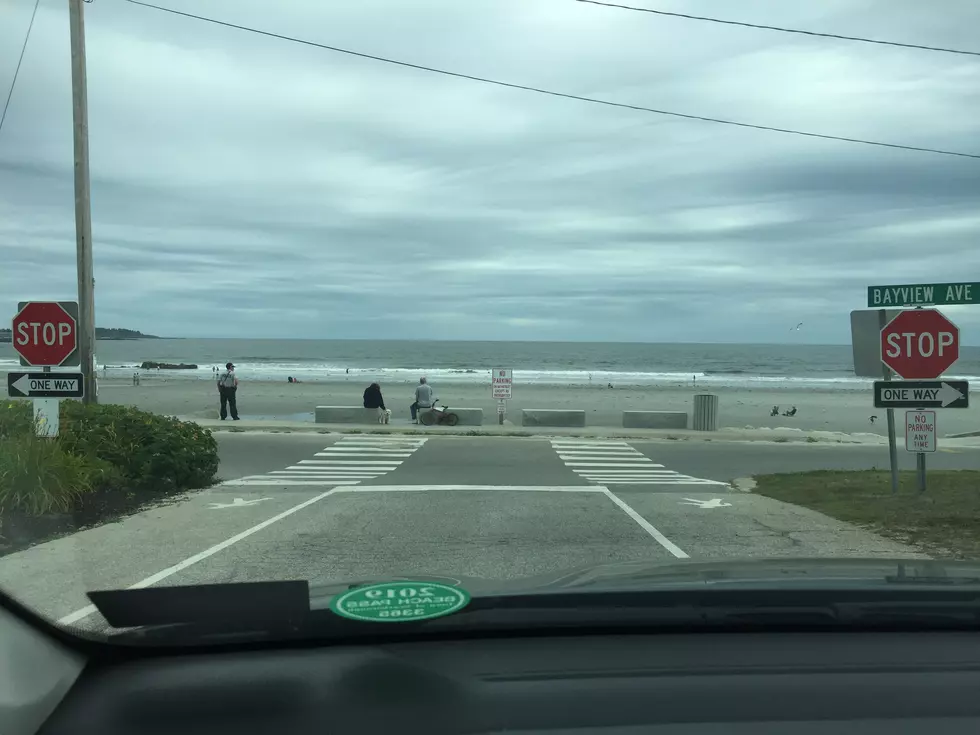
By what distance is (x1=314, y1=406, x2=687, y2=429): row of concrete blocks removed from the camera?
2725cm

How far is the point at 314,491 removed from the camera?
13.2 m

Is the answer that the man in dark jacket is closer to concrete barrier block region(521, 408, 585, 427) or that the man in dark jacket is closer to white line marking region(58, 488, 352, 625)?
concrete barrier block region(521, 408, 585, 427)

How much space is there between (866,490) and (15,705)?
12.6 meters

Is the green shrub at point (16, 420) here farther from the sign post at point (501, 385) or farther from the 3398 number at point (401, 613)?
the sign post at point (501, 385)

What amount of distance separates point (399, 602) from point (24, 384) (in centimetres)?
1014

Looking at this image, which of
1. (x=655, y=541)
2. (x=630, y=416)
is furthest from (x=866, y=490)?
(x=630, y=416)

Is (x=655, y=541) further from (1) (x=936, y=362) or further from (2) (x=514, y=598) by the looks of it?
(2) (x=514, y=598)

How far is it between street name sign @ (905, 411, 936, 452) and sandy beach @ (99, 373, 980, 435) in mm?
18772

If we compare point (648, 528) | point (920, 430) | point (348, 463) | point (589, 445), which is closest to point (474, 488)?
point (648, 528)

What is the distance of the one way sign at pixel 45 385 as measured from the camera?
11.2 meters

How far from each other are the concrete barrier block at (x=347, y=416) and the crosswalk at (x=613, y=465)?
728cm

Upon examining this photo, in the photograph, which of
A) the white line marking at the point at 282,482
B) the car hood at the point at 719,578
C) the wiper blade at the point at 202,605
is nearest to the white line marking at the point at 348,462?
the white line marking at the point at 282,482

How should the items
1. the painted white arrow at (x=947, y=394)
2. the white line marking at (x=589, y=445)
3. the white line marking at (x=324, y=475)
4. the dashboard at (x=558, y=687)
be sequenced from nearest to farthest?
the dashboard at (x=558, y=687) < the painted white arrow at (x=947, y=394) < the white line marking at (x=324, y=475) < the white line marking at (x=589, y=445)

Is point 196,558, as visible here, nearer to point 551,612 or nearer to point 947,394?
point 551,612
